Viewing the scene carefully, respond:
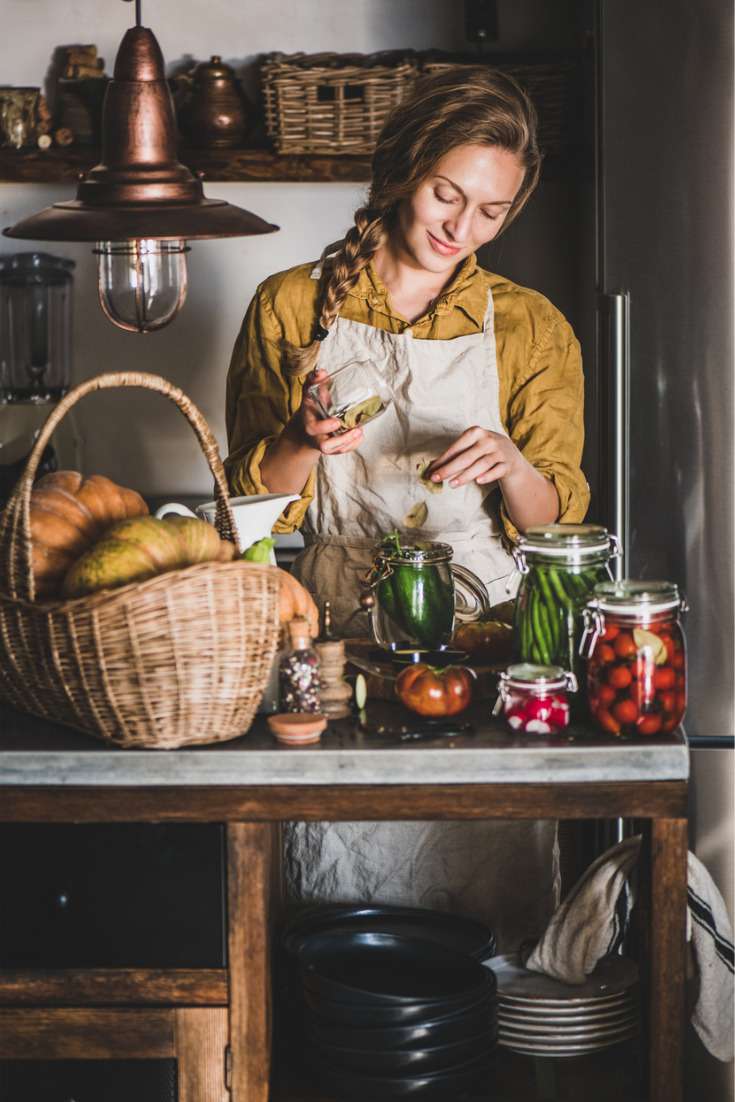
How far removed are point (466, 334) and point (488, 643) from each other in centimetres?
74

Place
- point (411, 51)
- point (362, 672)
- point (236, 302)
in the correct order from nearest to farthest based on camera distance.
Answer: point (362, 672) < point (411, 51) < point (236, 302)

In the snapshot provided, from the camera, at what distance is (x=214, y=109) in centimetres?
309

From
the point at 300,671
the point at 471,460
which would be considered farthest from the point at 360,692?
the point at 471,460

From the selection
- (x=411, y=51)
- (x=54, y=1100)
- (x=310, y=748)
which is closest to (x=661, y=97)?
(x=411, y=51)

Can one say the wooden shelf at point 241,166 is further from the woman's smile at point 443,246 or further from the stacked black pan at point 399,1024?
the stacked black pan at point 399,1024

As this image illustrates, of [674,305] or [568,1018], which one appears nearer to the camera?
[568,1018]

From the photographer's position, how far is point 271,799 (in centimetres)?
120

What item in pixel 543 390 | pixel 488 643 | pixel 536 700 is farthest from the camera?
pixel 543 390

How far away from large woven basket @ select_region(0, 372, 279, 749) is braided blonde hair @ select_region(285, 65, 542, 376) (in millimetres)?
808

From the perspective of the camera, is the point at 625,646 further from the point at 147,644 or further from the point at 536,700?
the point at 147,644

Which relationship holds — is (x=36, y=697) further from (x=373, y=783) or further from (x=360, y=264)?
(x=360, y=264)

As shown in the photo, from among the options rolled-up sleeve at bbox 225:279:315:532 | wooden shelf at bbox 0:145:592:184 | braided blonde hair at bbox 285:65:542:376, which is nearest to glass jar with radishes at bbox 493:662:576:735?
rolled-up sleeve at bbox 225:279:315:532

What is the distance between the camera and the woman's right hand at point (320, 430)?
1592mm

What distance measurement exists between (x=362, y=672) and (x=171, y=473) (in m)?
2.18
